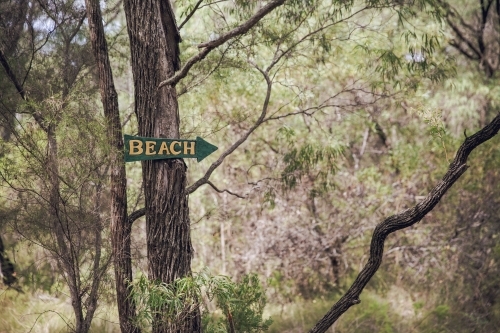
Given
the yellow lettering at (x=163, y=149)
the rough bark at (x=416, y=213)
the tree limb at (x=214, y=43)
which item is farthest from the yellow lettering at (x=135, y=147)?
the rough bark at (x=416, y=213)

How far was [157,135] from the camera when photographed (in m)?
4.76

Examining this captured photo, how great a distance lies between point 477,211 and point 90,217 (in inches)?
215

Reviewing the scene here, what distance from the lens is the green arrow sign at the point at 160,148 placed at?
181 inches

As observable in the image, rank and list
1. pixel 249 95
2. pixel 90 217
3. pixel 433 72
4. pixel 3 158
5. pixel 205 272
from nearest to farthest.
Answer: pixel 205 272
pixel 3 158
pixel 90 217
pixel 433 72
pixel 249 95

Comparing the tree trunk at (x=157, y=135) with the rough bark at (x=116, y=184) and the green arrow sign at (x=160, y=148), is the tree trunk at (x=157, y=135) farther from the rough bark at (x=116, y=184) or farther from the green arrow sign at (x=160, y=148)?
the rough bark at (x=116, y=184)

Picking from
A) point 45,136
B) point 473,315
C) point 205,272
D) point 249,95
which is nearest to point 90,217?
point 45,136

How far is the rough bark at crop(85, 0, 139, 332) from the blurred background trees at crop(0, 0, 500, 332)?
15 cm

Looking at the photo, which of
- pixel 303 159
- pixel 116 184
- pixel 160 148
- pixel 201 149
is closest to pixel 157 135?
pixel 160 148

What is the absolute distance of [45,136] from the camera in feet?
16.4

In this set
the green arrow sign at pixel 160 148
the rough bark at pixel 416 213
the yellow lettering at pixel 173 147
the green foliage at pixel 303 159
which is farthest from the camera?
the green foliage at pixel 303 159

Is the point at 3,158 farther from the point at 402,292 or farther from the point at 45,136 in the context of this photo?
the point at 402,292

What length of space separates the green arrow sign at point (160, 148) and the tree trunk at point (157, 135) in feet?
0.30

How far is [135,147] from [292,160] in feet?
8.29

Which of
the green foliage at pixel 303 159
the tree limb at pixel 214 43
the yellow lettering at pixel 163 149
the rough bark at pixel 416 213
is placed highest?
the tree limb at pixel 214 43
